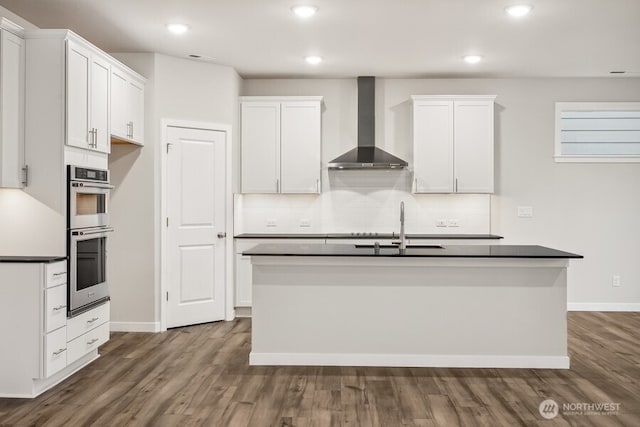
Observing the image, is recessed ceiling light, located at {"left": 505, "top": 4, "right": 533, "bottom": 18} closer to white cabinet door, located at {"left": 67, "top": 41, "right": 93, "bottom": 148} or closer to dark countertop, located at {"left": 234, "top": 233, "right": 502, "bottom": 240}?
dark countertop, located at {"left": 234, "top": 233, "right": 502, "bottom": 240}

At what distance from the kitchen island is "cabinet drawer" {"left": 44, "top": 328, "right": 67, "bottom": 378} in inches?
53.0

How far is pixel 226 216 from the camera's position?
5.85m

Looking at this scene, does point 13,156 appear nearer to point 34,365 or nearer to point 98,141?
point 98,141

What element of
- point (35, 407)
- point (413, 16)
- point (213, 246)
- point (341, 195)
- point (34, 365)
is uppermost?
point (413, 16)

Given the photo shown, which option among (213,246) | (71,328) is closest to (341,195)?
(213,246)

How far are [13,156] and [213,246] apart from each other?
2.38 meters

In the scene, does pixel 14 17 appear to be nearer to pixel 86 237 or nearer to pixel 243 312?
pixel 86 237

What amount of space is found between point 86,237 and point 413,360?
A: 264 cm

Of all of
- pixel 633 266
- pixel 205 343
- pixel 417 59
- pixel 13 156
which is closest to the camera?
pixel 13 156

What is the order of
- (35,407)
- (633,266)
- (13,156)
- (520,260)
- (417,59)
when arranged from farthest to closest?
(633,266) < (417,59) < (520,260) < (13,156) < (35,407)

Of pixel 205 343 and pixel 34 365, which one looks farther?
pixel 205 343

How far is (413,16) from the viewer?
4.30 metres

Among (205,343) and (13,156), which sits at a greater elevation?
(13,156)

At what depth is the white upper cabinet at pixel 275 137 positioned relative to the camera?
6.16 m
